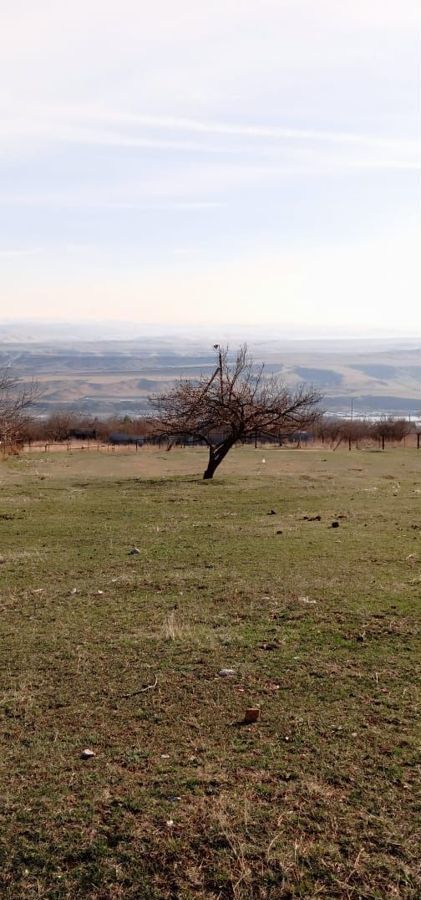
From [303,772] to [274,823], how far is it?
1.67 ft

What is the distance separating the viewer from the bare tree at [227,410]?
24.1 metres

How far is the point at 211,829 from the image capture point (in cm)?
361

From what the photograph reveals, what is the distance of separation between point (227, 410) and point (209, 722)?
63.9 feet

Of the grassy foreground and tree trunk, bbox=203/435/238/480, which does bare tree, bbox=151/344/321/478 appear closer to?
tree trunk, bbox=203/435/238/480

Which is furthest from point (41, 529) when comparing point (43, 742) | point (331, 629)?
point (43, 742)

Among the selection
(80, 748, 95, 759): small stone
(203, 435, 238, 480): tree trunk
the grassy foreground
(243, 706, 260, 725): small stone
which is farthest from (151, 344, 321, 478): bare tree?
(80, 748, 95, 759): small stone

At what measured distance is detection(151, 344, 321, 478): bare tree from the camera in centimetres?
2411

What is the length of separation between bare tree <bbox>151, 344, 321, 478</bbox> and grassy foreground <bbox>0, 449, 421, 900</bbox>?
13.1m

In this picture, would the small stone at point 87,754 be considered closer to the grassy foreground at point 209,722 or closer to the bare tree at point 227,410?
the grassy foreground at point 209,722

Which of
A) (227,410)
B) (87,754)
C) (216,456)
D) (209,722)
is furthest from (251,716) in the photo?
(216,456)

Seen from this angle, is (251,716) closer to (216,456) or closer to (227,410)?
(227,410)

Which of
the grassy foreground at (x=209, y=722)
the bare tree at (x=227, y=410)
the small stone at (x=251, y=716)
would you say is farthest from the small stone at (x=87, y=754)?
the bare tree at (x=227, y=410)

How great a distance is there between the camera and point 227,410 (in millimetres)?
23984

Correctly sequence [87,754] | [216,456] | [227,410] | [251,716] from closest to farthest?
[87,754] < [251,716] < [227,410] < [216,456]
